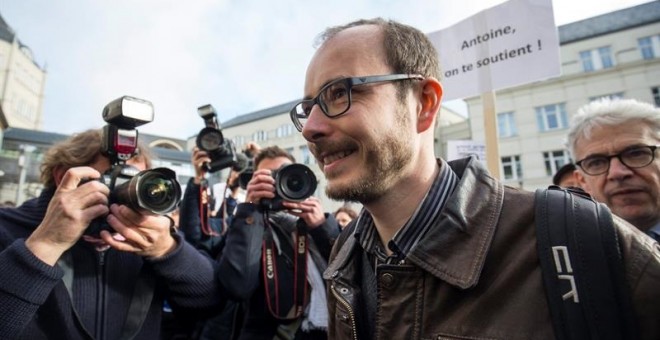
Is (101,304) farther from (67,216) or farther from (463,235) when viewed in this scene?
(463,235)

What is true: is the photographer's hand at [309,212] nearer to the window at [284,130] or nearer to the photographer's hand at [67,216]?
the photographer's hand at [67,216]

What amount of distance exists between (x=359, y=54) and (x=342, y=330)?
0.99 metres

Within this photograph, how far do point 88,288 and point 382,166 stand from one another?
1347 millimetres

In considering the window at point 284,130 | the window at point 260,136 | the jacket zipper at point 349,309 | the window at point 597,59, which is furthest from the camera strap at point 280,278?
the window at point 260,136

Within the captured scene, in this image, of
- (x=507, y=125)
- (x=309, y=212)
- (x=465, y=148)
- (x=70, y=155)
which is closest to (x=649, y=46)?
(x=507, y=125)

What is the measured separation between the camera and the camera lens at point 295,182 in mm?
2455

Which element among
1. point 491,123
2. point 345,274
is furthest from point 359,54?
point 491,123

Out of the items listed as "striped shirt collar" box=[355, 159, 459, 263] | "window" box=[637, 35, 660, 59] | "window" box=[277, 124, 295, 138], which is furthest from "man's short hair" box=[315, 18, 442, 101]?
"window" box=[277, 124, 295, 138]

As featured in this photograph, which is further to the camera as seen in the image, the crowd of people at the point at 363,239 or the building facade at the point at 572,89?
the building facade at the point at 572,89

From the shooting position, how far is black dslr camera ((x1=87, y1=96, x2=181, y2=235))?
161 centimetres

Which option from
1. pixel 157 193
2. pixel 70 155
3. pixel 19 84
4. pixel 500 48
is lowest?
pixel 157 193

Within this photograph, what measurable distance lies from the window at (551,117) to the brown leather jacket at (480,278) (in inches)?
997

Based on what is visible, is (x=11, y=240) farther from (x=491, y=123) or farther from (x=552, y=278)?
(x=491, y=123)

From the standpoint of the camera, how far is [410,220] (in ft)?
4.51
